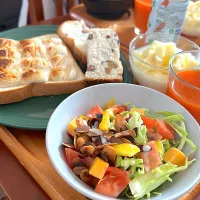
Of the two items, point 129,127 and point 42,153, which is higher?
point 129,127

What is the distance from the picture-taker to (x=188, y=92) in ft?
3.48

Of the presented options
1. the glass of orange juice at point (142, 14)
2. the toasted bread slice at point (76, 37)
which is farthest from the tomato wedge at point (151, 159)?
the glass of orange juice at point (142, 14)

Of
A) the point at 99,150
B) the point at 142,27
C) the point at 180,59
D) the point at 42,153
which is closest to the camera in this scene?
the point at 99,150

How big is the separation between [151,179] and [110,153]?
13cm

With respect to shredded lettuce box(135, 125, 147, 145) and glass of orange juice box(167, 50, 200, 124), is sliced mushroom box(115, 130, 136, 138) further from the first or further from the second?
glass of orange juice box(167, 50, 200, 124)

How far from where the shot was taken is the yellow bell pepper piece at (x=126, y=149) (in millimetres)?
839

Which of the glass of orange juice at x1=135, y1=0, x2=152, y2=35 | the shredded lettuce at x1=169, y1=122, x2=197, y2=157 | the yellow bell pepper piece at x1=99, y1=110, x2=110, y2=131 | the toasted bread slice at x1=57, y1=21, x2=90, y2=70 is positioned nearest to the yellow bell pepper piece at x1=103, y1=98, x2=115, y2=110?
the yellow bell pepper piece at x1=99, y1=110, x2=110, y2=131

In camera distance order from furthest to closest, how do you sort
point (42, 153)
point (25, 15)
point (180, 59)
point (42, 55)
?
point (25, 15)
point (42, 55)
point (180, 59)
point (42, 153)

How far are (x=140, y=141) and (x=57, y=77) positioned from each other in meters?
0.51

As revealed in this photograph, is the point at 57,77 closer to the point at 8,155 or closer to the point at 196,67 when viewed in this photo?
the point at 8,155

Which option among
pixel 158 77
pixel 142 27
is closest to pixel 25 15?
pixel 142 27

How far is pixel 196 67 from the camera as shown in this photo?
3.99 feet

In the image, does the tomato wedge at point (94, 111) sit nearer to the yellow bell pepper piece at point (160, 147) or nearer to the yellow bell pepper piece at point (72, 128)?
the yellow bell pepper piece at point (72, 128)

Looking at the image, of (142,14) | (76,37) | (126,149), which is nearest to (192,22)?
(142,14)
